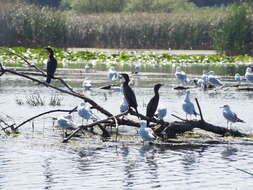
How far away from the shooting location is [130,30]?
4834cm

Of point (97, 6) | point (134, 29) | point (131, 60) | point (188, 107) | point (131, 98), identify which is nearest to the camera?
point (131, 98)

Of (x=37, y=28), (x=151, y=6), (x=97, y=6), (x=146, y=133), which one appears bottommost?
(x=146, y=133)

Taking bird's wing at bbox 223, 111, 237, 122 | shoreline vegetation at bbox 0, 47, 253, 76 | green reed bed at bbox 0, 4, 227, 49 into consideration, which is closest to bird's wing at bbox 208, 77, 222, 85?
bird's wing at bbox 223, 111, 237, 122

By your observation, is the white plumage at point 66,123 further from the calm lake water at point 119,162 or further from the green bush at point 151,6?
the green bush at point 151,6

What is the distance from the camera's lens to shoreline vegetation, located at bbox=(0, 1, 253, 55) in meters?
44.1

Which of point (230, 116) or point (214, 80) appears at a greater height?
point (214, 80)

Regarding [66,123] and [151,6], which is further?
[151,6]

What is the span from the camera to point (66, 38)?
46.0 metres

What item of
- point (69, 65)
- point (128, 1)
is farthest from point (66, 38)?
point (128, 1)

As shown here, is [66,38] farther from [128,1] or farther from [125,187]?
[125,187]

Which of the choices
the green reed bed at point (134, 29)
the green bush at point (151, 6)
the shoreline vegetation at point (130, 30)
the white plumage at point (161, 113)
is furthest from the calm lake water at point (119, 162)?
the green bush at point (151, 6)

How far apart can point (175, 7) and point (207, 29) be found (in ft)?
74.7

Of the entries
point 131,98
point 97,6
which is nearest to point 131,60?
point 131,98

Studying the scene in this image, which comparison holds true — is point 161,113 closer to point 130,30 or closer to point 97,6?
point 130,30
